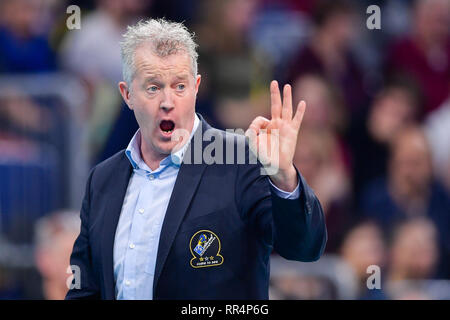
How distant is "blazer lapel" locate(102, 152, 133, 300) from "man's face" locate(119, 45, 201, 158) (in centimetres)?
18

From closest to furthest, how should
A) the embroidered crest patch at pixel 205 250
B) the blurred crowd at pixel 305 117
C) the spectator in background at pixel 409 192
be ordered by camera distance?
the embroidered crest patch at pixel 205 250 < the blurred crowd at pixel 305 117 < the spectator in background at pixel 409 192

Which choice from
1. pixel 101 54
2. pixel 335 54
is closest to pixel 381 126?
pixel 335 54

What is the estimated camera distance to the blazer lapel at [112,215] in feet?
10.8

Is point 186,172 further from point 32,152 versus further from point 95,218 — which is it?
point 32,152

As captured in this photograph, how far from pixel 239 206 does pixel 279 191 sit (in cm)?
21

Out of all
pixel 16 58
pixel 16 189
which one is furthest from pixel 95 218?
pixel 16 58

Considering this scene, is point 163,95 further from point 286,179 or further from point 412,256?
point 412,256

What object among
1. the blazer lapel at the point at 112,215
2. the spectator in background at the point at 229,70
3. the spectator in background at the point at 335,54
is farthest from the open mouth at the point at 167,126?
the spectator in background at the point at 335,54

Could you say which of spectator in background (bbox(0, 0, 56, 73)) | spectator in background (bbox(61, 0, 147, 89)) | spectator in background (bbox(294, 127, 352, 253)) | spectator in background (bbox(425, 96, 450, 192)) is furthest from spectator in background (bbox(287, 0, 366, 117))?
spectator in background (bbox(0, 0, 56, 73))

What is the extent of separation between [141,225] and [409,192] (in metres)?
3.93

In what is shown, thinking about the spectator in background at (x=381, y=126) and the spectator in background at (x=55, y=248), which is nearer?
the spectator in background at (x=55, y=248)

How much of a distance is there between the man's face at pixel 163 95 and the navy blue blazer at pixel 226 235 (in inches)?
7.1

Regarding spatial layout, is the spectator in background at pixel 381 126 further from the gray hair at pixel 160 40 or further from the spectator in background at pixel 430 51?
the gray hair at pixel 160 40

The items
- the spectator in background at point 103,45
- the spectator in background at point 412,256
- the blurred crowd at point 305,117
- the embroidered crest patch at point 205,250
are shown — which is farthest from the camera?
the spectator in background at point 103,45
